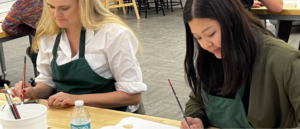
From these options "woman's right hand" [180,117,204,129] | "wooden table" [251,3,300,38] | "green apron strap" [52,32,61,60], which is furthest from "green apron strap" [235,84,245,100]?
"wooden table" [251,3,300,38]

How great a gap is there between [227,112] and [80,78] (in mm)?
660

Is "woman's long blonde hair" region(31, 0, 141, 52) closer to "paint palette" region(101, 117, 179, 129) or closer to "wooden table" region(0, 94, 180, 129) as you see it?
"wooden table" region(0, 94, 180, 129)

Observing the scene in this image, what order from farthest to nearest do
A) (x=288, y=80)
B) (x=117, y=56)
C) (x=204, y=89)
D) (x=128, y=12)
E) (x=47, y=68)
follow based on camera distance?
(x=128, y=12) < (x=47, y=68) < (x=117, y=56) < (x=204, y=89) < (x=288, y=80)

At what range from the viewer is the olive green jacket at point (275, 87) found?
3.50 feet

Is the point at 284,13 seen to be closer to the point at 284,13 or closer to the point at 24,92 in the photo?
the point at 284,13

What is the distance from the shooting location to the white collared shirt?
61.6 inches

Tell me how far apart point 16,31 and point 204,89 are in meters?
1.86

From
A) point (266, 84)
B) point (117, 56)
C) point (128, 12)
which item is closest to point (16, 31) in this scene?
point (117, 56)

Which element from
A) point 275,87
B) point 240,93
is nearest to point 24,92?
point 240,93

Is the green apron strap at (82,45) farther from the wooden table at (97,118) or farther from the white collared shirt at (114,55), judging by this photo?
the wooden table at (97,118)

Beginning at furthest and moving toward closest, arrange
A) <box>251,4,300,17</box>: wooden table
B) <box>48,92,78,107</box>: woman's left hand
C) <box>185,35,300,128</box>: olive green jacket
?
<box>251,4,300,17</box>: wooden table, <box>48,92,78,107</box>: woman's left hand, <box>185,35,300,128</box>: olive green jacket

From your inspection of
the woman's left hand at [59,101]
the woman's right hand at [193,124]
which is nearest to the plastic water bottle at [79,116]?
the woman's left hand at [59,101]

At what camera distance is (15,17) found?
2627mm

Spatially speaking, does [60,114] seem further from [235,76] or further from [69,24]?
[235,76]
